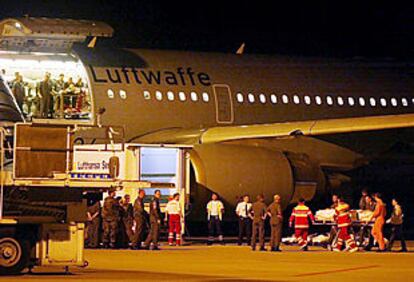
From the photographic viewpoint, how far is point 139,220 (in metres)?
26.6

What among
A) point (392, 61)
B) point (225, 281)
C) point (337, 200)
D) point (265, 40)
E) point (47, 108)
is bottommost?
point (225, 281)

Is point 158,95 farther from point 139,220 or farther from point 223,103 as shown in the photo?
point 139,220

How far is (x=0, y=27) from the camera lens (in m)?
26.1

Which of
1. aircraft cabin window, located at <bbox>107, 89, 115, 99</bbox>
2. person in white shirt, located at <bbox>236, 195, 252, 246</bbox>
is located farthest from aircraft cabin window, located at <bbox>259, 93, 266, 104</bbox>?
person in white shirt, located at <bbox>236, 195, 252, 246</bbox>

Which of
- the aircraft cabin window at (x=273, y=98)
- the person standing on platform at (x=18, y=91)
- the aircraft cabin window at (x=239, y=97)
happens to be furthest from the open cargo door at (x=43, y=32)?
the aircraft cabin window at (x=273, y=98)

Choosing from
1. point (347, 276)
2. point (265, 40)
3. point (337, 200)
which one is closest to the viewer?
point (347, 276)

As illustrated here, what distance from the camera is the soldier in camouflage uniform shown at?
2652 cm

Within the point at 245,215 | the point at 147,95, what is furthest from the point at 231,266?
the point at 147,95

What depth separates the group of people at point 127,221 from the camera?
26.7 metres

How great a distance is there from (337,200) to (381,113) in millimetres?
8370

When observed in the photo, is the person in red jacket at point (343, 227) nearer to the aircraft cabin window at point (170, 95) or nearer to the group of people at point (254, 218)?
the group of people at point (254, 218)

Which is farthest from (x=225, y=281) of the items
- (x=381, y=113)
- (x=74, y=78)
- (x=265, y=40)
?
(x=265, y=40)

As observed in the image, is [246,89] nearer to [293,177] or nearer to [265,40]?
[293,177]

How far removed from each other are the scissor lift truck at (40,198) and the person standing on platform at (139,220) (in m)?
7.37
